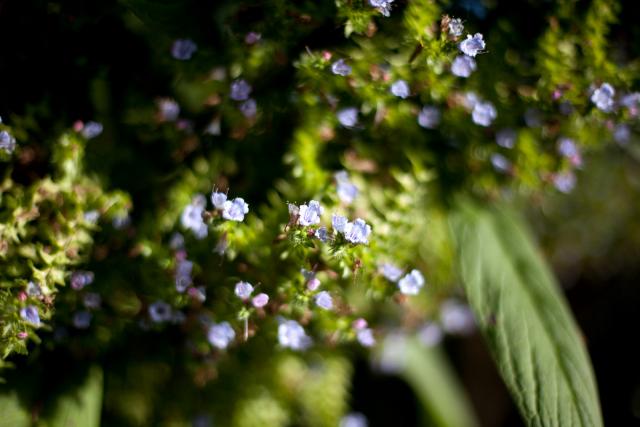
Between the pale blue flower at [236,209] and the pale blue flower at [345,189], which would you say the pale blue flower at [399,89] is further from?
the pale blue flower at [236,209]

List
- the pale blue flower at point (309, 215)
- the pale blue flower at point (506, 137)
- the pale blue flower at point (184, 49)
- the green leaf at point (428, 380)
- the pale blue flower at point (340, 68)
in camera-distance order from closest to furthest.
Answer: the pale blue flower at point (309, 215) < the pale blue flower at point (340, 68) < the pale blue flower at point (184, 49) < the pale blue flower at point (506, 137) < the green leaf at point (428, 380)

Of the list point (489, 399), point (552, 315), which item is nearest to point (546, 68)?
point (552, 315)

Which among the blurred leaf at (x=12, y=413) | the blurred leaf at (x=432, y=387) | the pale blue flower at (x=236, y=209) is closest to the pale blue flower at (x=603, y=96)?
the pale blue flower at (x=236, y=209)

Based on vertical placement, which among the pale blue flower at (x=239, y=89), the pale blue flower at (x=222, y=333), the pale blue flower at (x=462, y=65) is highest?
the pale blue flower at (x=462, y=65)

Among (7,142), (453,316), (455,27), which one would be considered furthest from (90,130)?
(453,316)

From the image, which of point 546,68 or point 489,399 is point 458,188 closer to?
point 546,68

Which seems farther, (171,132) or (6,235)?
(171,132)
